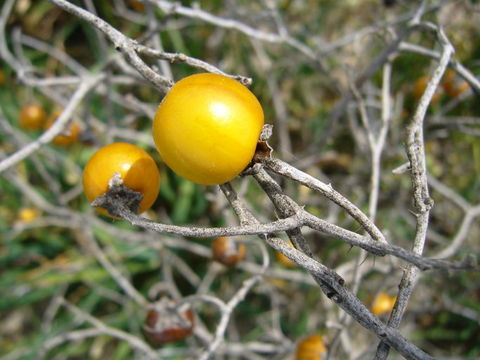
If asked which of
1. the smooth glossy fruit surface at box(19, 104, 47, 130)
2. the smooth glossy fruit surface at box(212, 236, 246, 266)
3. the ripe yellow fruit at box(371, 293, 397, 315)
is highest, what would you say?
the smooth glossy fruit surface at box(19, 104, 47, 130)

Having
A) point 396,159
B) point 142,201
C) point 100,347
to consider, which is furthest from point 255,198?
point 142,201

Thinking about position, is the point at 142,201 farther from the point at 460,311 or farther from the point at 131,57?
the point at 460,311

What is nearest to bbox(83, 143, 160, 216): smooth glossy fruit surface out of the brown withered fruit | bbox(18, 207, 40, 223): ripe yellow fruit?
the brown withered fruit

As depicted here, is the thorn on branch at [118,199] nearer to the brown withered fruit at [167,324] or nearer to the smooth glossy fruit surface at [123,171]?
the smooth glossy fruit surface at [123,171]

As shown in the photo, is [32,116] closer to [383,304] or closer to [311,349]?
[311,349]

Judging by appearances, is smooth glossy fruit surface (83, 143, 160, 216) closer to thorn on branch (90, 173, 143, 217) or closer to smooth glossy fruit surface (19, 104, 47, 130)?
thorn on branch (90, 173, 143, 217)
